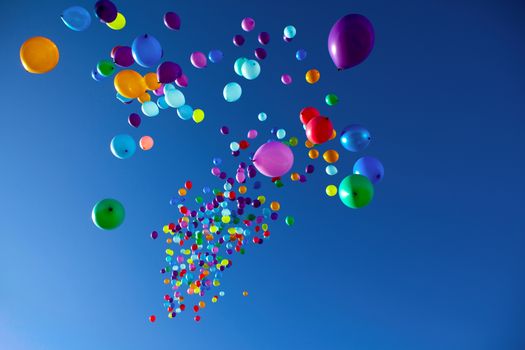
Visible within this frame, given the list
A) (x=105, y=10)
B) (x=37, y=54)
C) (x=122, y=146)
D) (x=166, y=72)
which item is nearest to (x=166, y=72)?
(x=166, y=72)

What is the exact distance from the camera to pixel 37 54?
106 inches

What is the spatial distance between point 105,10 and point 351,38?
190 centimetres

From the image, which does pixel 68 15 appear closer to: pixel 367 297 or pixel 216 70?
pixel 216 70

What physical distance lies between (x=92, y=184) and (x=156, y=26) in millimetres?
2296

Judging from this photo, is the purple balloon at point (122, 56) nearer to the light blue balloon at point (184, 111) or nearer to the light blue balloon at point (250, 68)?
the light blue balloon at point (184, 111)

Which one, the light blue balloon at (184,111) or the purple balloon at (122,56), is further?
the light blue balloon at (184,111)

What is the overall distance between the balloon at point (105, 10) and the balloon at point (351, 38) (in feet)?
5.72

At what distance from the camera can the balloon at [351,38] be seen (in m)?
2.44

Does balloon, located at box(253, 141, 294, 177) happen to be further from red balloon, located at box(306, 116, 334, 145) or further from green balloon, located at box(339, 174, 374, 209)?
green balloon, located at box(339, 174, 374, 209)

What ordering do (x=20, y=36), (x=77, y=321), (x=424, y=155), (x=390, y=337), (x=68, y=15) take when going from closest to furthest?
(x=68, y=15)
(x=20, y=36)
(x=424, y=155)
(x=390, y=337)
(x=77, y=321)

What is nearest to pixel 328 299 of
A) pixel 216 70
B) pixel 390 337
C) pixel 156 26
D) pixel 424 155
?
pixel 390 337

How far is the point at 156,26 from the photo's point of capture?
4.11 metres

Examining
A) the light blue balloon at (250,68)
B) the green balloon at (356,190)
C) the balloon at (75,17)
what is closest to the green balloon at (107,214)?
the balloon at (75,17)

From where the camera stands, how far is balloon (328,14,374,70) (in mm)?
2436
